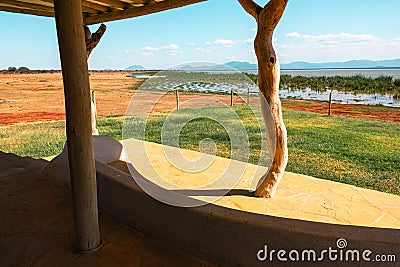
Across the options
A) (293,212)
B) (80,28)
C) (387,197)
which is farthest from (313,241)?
(387,197)

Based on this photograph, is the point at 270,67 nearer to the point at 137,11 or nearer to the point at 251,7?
the point at 251,7

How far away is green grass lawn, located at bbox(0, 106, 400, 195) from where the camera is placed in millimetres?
3852

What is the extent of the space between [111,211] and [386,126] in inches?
300

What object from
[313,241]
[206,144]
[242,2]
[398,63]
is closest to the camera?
[313,241]

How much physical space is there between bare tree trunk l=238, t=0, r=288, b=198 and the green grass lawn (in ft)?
4.17

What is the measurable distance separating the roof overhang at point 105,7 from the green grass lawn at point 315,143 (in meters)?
2.38

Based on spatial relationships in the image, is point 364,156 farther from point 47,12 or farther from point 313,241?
point 47,12

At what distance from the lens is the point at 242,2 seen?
2.77 meters

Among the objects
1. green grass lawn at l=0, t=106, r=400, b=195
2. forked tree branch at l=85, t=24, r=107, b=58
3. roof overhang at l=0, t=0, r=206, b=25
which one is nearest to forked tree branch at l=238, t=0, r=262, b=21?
roof overhang at l=0, t=0, r=206, b=25

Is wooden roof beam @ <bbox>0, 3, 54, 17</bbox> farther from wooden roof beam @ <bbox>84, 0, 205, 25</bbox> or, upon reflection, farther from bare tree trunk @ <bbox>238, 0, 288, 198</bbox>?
bare tree trunk @ <bbox>238, 0, 288, 198</bbox>

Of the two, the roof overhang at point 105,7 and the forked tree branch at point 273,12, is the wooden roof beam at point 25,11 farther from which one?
the forked tree branch at point 273,12

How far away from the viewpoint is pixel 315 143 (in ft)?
18.2

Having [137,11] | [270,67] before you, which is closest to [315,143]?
[270,67]

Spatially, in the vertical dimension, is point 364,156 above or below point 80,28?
below
